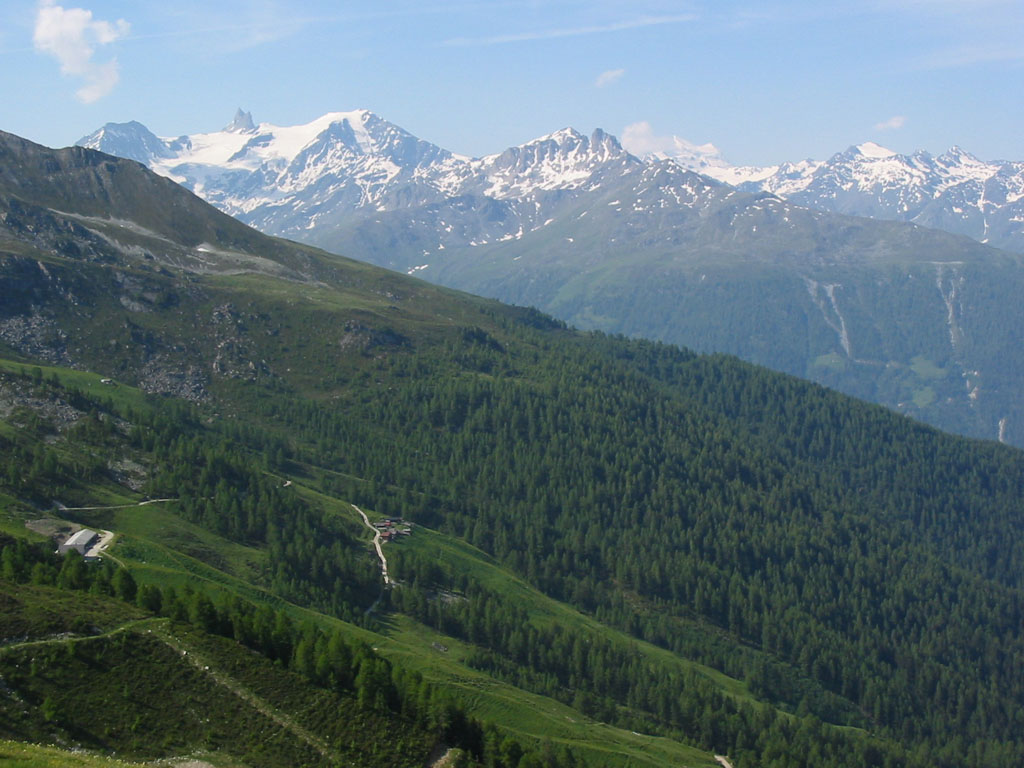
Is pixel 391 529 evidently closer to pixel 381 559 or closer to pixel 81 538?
pixel 381 559

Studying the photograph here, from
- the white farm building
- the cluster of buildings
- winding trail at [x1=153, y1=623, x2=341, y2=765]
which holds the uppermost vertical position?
winding trail at [x1=153, y1=623, x2=341, y2=765]

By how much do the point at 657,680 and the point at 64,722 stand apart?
363ft

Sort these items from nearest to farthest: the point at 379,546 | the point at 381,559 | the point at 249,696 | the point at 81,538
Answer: the point at 249,696 → the point at 81,538 → the point at 381,559 → the point at 379,546

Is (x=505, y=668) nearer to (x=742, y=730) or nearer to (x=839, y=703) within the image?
(x=742, y=730)

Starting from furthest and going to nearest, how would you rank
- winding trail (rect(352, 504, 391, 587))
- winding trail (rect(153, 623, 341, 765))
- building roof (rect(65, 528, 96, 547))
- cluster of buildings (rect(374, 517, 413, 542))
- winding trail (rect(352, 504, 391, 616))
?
cluster of buildings (rect(374, 517, 413, 542)) < winding trail (rect(352, 504, 391, 587)) < winding trail (rect(352, 504, 391, 616)) < building roof (rect(65, 528, 96, 547)) < winding trail (rect(153, 623, 341, 765))

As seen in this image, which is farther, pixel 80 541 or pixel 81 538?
pixel 81 538

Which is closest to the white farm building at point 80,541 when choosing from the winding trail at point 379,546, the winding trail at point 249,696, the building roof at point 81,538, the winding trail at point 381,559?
the building roof at point 81,538

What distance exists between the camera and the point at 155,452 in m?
177

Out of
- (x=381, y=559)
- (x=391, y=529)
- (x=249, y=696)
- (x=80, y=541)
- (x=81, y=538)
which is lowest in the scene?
(x=381, y=559)

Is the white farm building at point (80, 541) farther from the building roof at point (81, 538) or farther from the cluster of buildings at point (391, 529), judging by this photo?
the cluster of buildings at point (391, 529)

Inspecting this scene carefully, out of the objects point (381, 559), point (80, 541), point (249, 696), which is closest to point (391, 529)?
point (381, 559)

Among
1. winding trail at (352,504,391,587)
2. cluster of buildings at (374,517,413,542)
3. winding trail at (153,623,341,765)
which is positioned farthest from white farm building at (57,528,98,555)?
cluster of buildings at (374,517,413,542)

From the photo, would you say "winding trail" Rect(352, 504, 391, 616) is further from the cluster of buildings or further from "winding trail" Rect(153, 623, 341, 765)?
"winding trail" Rect(153, 623, 341, 765)

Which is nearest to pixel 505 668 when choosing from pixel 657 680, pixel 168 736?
pixel 657 680
